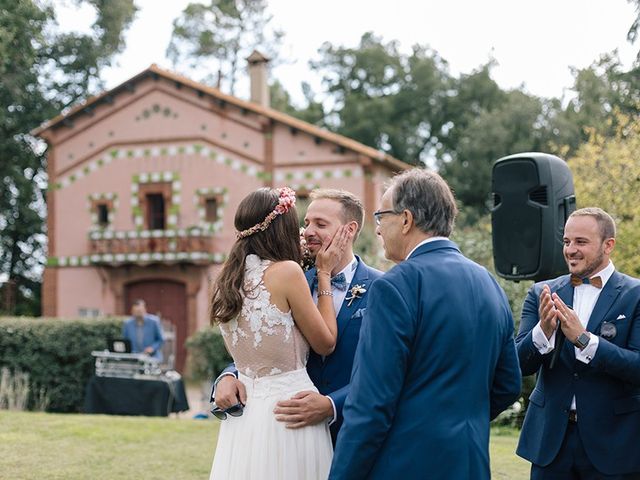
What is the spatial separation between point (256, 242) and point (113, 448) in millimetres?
6078

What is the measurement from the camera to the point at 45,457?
8320 millimetres

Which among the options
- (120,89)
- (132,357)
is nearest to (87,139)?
(120,89)

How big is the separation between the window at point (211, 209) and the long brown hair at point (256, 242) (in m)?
23.1

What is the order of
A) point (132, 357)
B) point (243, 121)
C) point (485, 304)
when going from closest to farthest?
point (485, 304) < point (132, 357) < point (243, 121)

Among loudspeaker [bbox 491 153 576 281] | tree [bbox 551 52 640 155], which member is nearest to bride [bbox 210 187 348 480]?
loudspeaker [bbox 491 153 576 281]

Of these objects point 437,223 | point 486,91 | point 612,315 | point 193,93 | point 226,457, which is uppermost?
point 486,91

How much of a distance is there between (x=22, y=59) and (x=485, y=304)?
16.2 metres

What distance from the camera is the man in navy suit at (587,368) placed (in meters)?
3.98

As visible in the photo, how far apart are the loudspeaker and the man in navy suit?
1.48 m

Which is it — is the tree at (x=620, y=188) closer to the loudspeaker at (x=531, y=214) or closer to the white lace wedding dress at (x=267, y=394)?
the loudspeaker at (x=531, y=214)

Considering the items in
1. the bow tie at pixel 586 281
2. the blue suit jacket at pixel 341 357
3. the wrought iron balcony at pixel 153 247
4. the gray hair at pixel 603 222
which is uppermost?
the wrought iron balcony at pixel 153 247

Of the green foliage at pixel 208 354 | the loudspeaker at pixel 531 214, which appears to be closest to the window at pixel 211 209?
the green foliage at pixel 208 354

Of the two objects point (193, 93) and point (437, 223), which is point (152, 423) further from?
point (193, 93)

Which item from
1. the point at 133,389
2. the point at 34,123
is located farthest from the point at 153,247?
the point at 133,389
